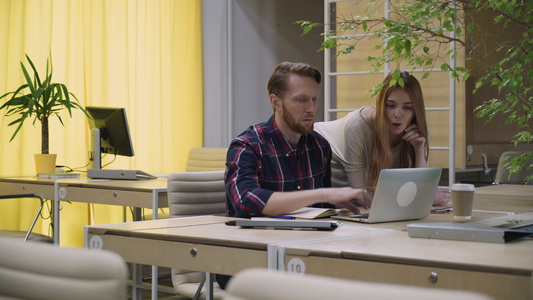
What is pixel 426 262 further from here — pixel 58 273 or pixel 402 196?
pixel 58 273

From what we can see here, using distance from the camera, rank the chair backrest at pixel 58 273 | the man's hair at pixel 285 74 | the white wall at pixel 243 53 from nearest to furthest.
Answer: the chair backrest at pixel 58 273, the man's hair at pixel 285 74, the white wall at pixel 243 53

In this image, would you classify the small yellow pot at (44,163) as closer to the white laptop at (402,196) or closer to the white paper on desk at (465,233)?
the white laptop at (402,196)

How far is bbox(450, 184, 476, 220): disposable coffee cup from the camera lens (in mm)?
2270

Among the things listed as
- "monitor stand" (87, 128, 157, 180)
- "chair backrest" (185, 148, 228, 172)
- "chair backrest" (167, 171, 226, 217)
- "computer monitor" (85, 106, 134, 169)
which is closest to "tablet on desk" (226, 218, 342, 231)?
"chair backrest" (167, 171, 226, 217)

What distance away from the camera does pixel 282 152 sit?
2.65 metres

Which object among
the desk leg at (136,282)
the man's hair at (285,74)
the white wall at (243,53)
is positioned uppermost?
the white wall at (243,53)

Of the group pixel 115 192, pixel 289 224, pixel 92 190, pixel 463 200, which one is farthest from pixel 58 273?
pixel 92 190

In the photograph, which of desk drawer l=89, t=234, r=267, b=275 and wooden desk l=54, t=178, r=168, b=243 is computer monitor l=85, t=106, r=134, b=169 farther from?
desk drawer l=89, t=234, r=267, b=275

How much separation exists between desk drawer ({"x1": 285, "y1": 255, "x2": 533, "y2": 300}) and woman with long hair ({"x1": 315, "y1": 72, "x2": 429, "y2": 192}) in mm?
1127

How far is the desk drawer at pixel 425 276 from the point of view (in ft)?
4.54

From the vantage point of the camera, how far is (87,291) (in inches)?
37.5

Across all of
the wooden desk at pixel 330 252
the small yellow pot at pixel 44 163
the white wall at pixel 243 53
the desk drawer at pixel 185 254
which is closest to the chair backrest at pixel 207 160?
the small yellow pot at pixel 44 163

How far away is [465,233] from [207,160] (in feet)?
11.3

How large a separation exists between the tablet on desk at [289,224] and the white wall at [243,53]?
4606 millimetres
